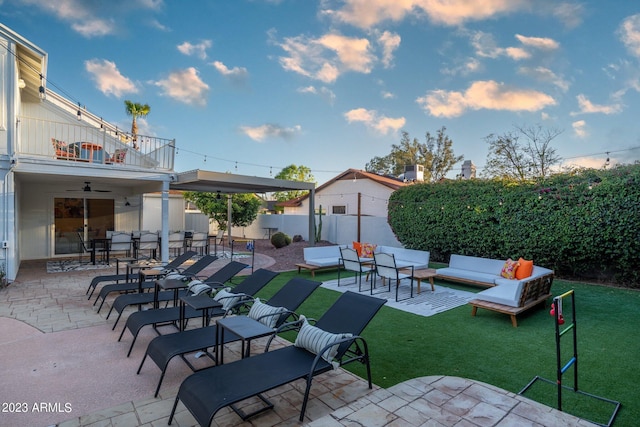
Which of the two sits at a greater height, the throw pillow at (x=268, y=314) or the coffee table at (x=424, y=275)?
the throw pillow at (x=268, y=314)

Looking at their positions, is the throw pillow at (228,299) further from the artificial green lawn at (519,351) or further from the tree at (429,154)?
the tree at (429,154)

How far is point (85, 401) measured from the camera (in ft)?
9.32

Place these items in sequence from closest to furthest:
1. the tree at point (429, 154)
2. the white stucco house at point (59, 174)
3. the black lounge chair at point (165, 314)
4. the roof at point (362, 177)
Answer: the black lounge chair at point (165, 314) → the white stucco house at point (59, 174) → the roof at point (362, 177) → the tree at point (429, 154)

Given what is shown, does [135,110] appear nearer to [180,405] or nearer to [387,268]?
[387,268]

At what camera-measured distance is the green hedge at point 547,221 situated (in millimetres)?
7035

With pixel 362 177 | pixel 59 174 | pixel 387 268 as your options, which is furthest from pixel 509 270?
pixel 362 177

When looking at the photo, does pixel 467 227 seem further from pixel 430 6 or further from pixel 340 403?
pixel 340 403

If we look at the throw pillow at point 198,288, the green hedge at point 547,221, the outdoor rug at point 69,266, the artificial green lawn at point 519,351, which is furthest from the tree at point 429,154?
the throw pillow at point 198,288

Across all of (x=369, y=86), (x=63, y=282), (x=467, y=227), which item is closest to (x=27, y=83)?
(x=63, y=282)

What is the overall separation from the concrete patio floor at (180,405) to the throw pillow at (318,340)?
1.30 feet

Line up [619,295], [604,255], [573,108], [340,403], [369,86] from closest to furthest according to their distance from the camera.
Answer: [340,403]
[619,295]
[604,255]
[573,108]
[369,86]

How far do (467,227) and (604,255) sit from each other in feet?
10.3

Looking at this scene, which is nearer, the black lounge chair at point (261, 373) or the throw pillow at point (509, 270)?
the black lounge chair at point (261, 373)

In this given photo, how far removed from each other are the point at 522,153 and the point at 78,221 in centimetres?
2064
